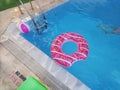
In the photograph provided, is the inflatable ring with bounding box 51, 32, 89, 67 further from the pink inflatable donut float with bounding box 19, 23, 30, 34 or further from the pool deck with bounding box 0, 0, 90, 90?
the pink inflatable donut float with bounding box 19, 23, 30, 34

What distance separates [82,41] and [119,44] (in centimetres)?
183

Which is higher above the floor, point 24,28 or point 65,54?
point 24,28

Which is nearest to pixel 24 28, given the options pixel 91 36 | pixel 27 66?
pixel 27 66

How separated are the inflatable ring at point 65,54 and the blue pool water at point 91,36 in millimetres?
207

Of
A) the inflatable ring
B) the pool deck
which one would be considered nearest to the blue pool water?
the inflatable ring

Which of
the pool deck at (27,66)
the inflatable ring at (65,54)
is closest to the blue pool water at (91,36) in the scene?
the inflatable ring at (65,54)

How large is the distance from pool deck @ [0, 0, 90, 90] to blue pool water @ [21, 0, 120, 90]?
46 cm

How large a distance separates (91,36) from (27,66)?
3739 mm

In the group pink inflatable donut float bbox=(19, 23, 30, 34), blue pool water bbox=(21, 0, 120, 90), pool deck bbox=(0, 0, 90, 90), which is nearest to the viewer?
pool deck bbox=(0, 0, 90, 90)

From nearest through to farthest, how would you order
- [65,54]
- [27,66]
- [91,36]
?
[27,66] → [65,54] → [91,36]

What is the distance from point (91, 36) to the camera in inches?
424

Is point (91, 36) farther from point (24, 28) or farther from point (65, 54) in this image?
point (24, 28)

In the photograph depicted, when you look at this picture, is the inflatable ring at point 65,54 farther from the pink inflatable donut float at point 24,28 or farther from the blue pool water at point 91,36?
the pink inflatable donut float at point 24,28

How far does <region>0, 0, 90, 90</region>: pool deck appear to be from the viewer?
27.9ft
